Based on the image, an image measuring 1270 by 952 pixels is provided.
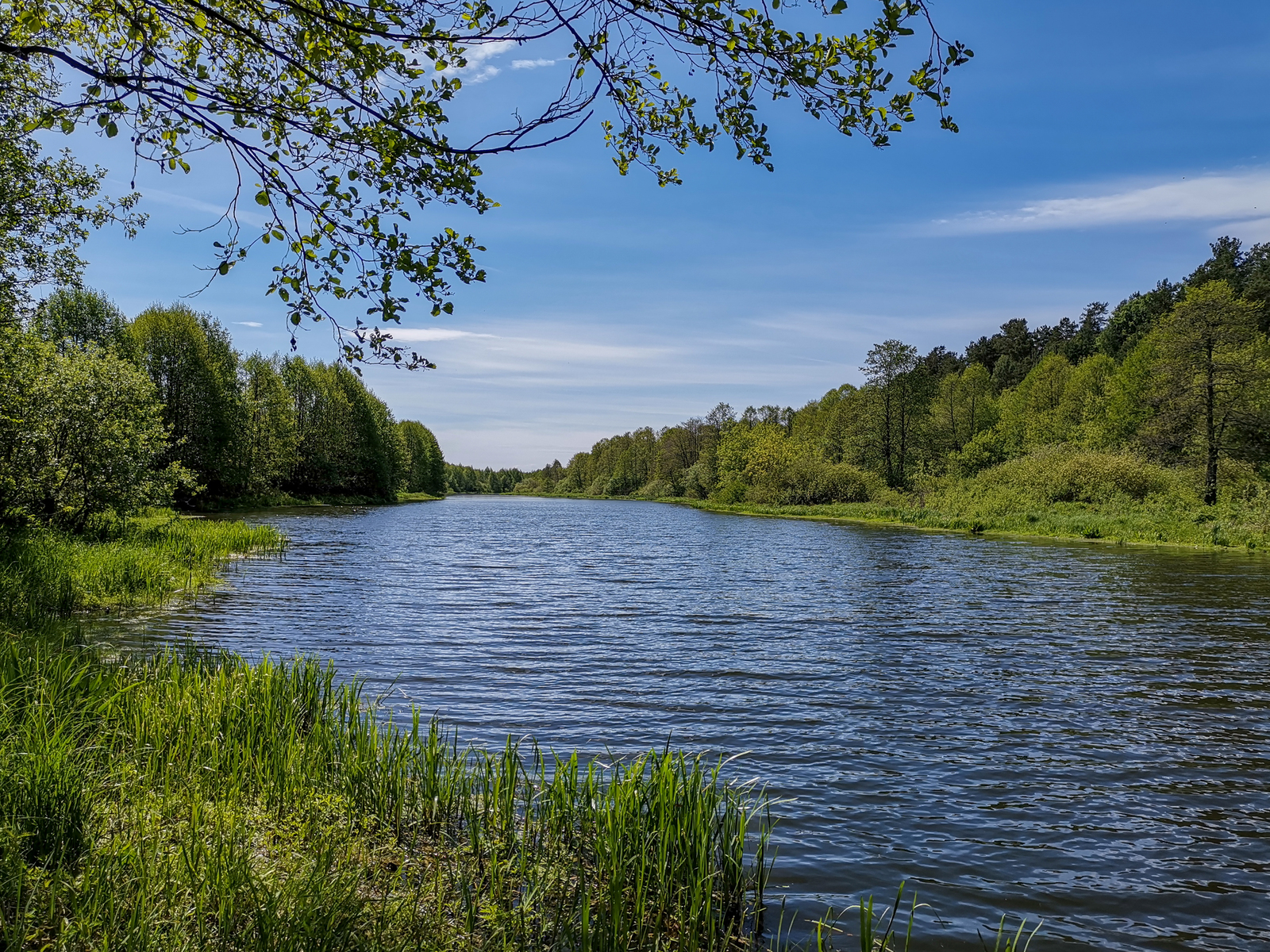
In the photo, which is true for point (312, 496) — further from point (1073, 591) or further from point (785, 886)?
point (785, 886)

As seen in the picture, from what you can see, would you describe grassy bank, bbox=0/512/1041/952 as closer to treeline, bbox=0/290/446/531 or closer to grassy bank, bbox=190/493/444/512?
treeline, bbox=0/290/446/531

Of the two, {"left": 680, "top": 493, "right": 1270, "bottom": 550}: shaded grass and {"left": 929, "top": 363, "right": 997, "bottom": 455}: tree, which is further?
{"left": 929, "top": 363, "right": 997, "bottom": 455}: tree

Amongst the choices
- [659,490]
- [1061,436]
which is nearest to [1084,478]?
[1061,436]

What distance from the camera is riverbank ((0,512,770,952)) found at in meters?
4.24

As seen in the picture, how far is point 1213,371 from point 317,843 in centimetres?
6082

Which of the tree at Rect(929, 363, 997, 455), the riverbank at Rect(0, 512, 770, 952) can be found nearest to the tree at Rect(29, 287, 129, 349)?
the riverbank at Rect(0, 512, 770, 952)

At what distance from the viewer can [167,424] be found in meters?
55.2

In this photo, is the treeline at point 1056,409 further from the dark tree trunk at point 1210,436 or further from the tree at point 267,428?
the tree at point 267,428

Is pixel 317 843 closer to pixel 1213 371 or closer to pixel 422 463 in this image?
pixel 1213 371

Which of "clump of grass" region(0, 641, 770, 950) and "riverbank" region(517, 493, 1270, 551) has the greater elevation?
"riverbank" region(517, 493, 1270, 551)

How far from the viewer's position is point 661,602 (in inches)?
860

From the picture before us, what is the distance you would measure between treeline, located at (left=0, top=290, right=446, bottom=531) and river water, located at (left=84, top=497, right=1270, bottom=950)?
204 inches

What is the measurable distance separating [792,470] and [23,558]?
7743 cm

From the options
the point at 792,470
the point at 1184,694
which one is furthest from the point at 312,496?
the point at 1184,694
